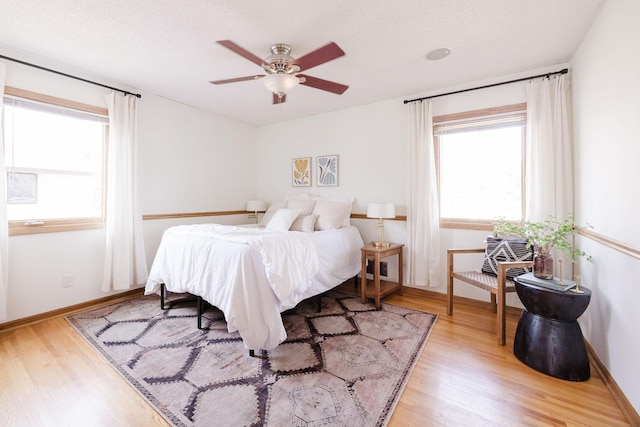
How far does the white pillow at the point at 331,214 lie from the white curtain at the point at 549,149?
1974 millimetres

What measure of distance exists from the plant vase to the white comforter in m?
1.78

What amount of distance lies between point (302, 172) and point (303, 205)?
808mm

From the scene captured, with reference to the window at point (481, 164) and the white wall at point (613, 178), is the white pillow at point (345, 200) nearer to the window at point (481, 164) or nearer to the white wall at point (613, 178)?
the window at point (481, 164)

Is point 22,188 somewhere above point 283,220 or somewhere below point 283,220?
above

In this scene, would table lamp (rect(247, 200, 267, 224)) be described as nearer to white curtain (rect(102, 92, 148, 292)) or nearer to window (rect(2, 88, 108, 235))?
white curtain (rect(102, 92, 148, 292))

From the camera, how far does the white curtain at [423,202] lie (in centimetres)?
321

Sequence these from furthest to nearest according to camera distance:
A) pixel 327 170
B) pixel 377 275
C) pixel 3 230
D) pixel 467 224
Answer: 1. pixel 327 170
2. pixel 467 224
3. pixel 377 275
4. pixel 3 230

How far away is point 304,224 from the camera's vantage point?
3371 millimetres

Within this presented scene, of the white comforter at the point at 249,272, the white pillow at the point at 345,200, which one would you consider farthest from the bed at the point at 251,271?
the white pillow at the point at 345,200

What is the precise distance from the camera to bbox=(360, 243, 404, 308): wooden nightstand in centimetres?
303

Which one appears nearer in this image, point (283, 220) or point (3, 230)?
point (3, 230)

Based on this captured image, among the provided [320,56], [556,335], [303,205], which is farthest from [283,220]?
[556,335]

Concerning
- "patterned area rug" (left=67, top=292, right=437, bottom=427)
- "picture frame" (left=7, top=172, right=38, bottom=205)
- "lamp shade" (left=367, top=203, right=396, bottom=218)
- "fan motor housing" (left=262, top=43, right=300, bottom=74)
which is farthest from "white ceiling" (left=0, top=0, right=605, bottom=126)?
"patterned area rug" (left=67, top=292, right=437, bottom=427)

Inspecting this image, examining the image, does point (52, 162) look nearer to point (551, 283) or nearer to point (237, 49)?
point (237, 49)
